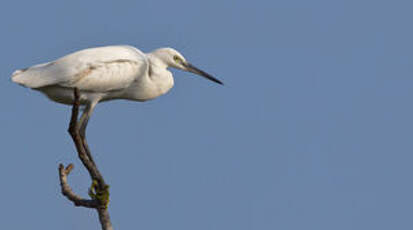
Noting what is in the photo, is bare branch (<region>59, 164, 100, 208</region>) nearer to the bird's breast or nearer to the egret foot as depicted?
the egret foot

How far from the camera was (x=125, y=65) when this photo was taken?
921cm

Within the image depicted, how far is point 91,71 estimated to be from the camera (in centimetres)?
884

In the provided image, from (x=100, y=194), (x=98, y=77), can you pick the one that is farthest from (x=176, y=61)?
(x=100, y=194)

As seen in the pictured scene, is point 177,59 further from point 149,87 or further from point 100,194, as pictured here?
point 100,194

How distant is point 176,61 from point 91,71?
82.1 inches

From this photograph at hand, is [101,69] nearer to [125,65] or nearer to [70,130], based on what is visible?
[125,65]

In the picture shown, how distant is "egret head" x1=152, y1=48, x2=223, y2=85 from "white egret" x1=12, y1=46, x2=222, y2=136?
28cm

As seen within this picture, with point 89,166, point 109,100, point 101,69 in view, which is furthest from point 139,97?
point 89,166

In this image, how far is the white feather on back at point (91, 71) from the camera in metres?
8.55

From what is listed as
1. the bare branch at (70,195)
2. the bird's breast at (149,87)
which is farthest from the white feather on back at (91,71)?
the bare branch at (70,195)

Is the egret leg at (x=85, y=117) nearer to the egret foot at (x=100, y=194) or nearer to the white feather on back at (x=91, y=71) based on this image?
the white feather on back at (x=91, y=71)

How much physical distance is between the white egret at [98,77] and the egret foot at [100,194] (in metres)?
1.47

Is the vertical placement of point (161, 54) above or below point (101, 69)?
above

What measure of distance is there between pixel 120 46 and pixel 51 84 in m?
1.39
